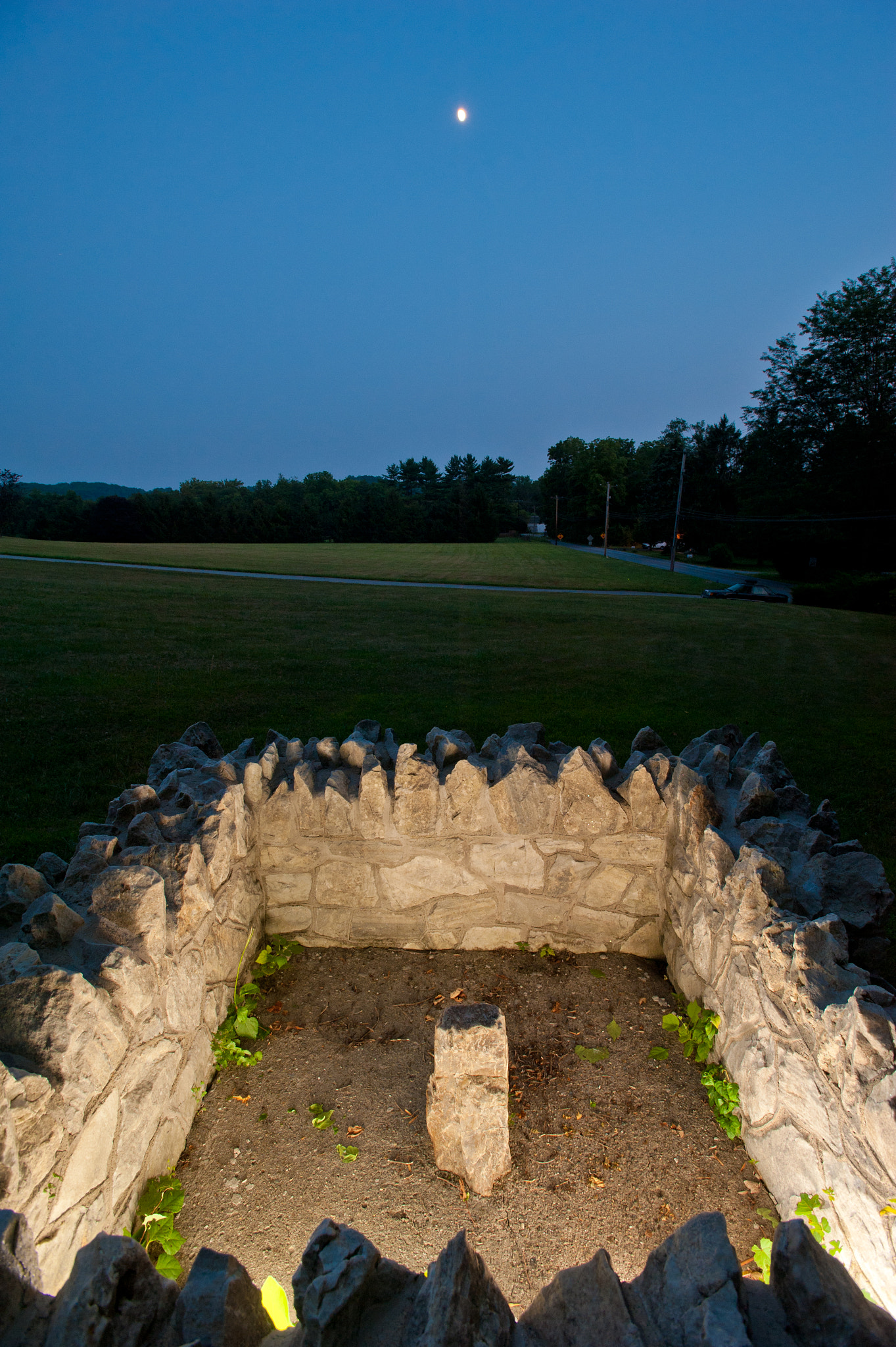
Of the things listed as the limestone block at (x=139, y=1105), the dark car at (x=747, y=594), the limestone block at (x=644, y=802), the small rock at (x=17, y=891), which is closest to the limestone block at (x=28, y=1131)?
the limestone block at (x=139, y=1105)

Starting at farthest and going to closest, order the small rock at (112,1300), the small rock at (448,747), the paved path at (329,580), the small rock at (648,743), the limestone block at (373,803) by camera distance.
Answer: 1. the paved path at (329,580)
2. the small rock at (648,743)
3. the small rock at (448,747)
4. the limestone block at (373,803)
5. the small rock at (112,1300)

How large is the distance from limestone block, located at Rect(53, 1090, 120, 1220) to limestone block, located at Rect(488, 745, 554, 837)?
228cm

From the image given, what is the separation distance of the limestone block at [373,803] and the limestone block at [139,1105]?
4.95 ft

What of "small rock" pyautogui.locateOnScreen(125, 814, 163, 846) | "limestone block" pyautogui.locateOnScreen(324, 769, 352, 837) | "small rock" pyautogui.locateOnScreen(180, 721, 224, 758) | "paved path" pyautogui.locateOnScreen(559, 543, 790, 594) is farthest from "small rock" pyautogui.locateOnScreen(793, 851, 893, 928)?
"paved path" pyautogui.locateOnScreen(559, 543, 790, 594)

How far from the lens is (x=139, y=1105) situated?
2.51 m

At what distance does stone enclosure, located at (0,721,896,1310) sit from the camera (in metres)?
2.16

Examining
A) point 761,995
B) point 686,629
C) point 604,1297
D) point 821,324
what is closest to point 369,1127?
point 604,1297

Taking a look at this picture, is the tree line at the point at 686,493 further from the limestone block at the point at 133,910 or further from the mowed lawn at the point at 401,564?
the limestone block at the point at 133,910

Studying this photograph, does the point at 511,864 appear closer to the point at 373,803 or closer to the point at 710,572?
the point at 373,803

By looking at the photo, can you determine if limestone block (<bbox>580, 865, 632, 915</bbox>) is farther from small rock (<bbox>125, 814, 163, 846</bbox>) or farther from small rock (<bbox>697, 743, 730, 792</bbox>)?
small rock (<bbox>125, 814, 163, 846</bbox>)

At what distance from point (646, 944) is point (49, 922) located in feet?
10.5

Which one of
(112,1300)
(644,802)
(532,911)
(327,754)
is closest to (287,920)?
(327,754)

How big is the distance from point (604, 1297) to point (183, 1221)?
174cm

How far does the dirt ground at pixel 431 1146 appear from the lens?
2.52m
